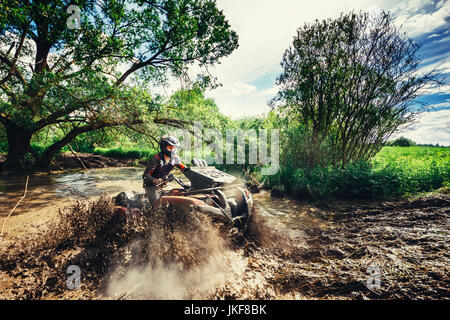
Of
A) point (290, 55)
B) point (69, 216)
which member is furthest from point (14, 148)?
point (290, 55)

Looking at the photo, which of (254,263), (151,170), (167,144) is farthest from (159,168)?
(254,263)

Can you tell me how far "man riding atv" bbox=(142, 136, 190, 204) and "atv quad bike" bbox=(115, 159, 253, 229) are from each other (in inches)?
6.5

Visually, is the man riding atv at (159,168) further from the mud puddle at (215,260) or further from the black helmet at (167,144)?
the mud puddle at (215,260)

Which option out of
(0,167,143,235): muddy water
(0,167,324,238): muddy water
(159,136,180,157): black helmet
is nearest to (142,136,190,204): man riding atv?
(159,136,180,157): black helmet

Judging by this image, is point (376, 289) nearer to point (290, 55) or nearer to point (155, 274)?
point (155, 274)

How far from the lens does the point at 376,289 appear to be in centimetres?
228

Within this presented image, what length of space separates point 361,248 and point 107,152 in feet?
101

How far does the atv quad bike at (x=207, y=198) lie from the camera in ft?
10.3

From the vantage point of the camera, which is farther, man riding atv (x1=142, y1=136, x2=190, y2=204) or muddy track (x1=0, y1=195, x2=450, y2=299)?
man riding atv (x1=142, y1=136, x2=190, y2=204)

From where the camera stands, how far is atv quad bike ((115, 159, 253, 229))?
3.13 meters

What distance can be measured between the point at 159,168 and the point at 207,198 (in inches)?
48.6

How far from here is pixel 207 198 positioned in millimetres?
3344

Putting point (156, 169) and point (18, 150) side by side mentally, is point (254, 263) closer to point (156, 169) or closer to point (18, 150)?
point (156, 169)

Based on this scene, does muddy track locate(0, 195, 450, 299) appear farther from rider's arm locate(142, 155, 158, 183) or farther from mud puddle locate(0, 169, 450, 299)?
rider's arm locate(142, 155, 158, 183)
